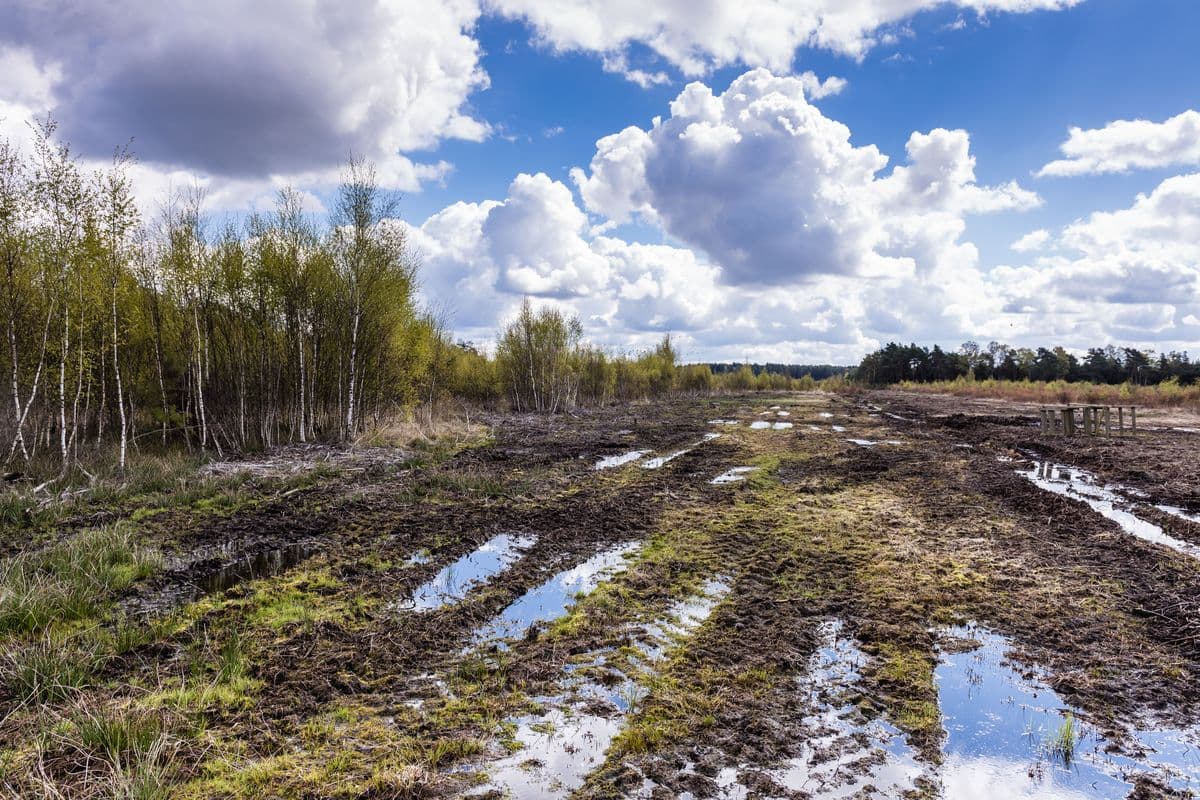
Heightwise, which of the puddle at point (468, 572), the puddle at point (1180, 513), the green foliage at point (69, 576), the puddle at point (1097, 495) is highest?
the green foliage at point (69, 576)

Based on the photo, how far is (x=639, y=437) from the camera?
23672mm

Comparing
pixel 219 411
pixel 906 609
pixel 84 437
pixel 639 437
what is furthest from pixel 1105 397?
pixel 84 437

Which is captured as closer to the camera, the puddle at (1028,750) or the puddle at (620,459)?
the puddle at (1028,750)

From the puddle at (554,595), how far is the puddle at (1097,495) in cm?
778

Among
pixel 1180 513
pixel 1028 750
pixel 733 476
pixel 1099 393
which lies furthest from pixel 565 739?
pixel 1099 393

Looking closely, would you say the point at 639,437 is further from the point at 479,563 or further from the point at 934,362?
the point at 934,362

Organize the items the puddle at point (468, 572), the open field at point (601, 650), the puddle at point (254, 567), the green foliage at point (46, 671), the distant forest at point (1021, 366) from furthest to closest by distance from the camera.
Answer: the distant forest at point (1021, 366) < the puddle at point (254, 567) < the puddle at point (468, 572) < the green foliage at point (46, 671) < the open field at point (601, 650)

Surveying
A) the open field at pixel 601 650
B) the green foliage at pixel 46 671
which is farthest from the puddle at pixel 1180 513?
the green foliage at pixel 46 671

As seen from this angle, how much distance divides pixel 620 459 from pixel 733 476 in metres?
4.18

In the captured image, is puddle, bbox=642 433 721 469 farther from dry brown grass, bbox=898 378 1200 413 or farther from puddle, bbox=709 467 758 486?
dry brown grass, bbox=898 378 1200 413

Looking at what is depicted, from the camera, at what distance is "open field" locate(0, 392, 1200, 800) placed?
3576 millimetres

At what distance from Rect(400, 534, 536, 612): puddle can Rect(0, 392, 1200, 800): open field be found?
57 mm

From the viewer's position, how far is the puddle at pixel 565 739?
345cm

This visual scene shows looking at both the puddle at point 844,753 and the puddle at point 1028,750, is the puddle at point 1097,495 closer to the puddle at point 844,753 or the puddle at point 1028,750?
the puddle at point 1028,750
